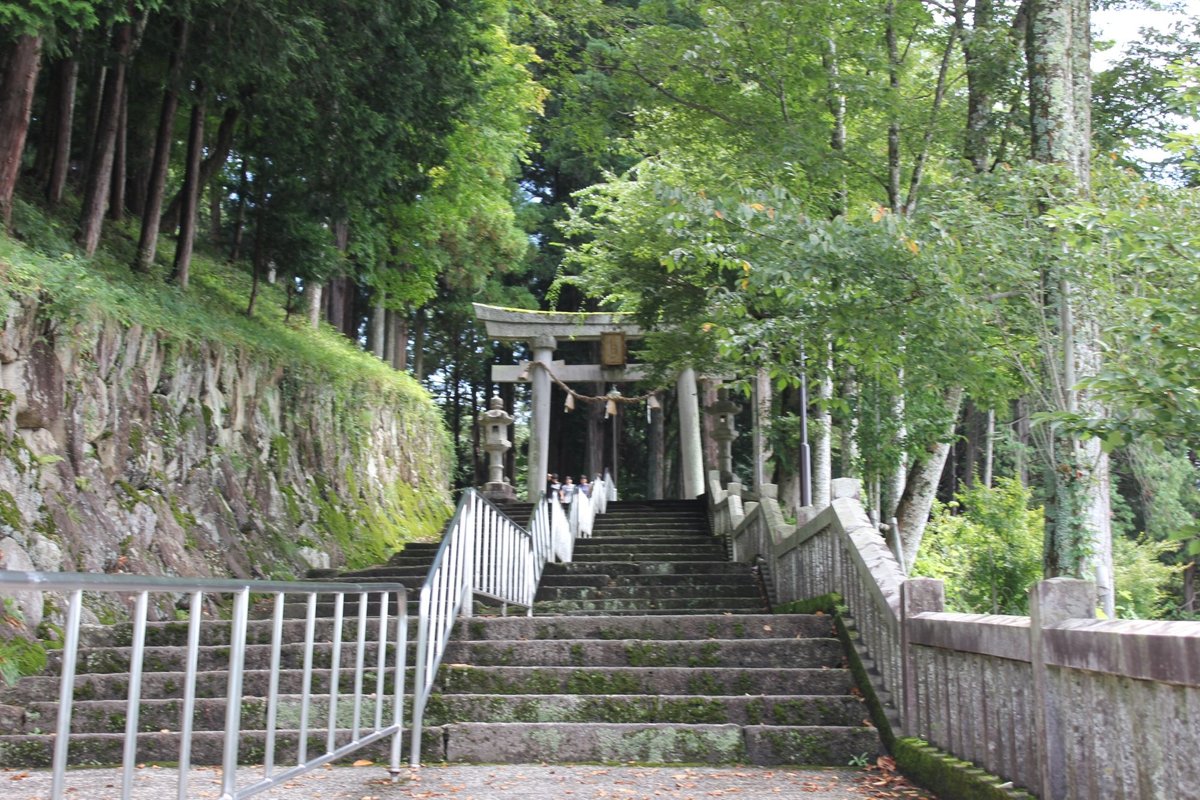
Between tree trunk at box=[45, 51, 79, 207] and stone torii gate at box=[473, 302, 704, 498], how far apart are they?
1085cm

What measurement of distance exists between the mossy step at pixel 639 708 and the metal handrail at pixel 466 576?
0.25 meters

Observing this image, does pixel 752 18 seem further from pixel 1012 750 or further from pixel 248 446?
pixel 1012 750

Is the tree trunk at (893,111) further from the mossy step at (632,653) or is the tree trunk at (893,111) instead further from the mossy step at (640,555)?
the mossy step at (632,653)

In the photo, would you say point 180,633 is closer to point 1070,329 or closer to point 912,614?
point 912,614

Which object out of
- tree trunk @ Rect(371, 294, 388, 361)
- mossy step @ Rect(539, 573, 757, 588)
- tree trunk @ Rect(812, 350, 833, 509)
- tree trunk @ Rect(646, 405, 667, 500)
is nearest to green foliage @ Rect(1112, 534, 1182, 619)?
tree trunk @ Rect(646, 405, 667, 500)

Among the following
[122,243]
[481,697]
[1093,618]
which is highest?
[122,243]

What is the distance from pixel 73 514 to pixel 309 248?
218 inches

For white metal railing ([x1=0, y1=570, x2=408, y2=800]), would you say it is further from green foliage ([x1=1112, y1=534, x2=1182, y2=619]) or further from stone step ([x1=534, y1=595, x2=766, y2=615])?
green foliage ([x1=1112, y1=534, x2=1182, y2=619])

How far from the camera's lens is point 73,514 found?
817 cm

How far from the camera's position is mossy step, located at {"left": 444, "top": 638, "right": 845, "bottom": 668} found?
6.83 m

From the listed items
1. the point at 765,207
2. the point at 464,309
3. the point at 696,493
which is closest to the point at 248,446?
the point at 765,207

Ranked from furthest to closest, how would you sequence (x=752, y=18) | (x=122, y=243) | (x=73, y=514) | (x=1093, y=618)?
(x=122, y=243), (x=752, y=18), (x=73, y=514), (x=1093, y=618)

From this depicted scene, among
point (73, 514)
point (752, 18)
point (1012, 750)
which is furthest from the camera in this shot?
point (752, 18)

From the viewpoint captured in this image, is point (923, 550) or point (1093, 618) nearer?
point (1093, 618)
